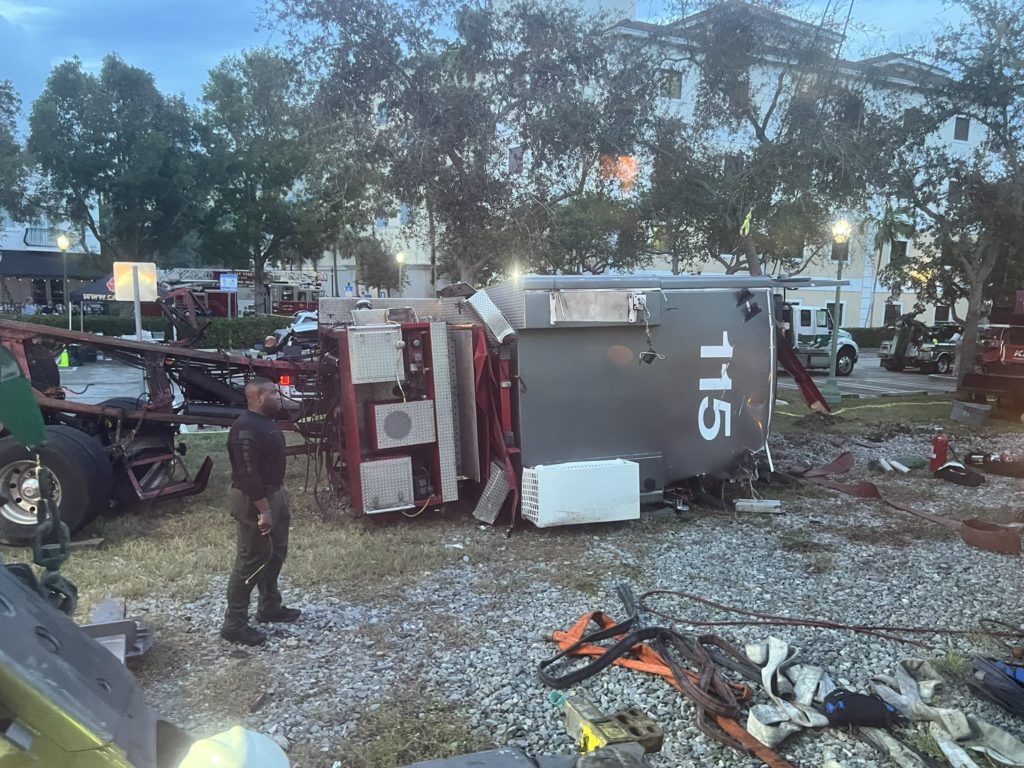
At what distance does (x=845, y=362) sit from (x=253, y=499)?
2493 cm

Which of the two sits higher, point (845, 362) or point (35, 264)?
point (35, 264)

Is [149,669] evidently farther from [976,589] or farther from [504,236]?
[504,236]

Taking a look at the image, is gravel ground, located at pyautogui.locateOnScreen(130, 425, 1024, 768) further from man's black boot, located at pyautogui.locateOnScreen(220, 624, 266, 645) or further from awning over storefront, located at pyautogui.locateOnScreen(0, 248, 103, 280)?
awning over storefront, located at pyautogui.locateOnScreen(0, 248, 103, 280)

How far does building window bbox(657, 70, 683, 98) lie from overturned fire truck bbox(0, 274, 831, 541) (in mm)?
6256

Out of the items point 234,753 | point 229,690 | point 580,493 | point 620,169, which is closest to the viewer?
point 234,753

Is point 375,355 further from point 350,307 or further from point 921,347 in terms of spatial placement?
point 921,347

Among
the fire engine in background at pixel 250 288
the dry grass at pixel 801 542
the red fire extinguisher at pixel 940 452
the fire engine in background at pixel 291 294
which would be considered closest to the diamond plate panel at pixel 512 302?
the dry grass at pixel 801 542

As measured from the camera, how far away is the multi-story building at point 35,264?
47.1m

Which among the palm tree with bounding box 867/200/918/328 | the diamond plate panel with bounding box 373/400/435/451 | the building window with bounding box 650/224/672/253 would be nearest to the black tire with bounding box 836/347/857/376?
the palm tree with bounding box 867/200/918/328

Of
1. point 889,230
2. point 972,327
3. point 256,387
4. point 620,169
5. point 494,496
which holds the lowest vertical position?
point 494,496

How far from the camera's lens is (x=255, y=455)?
175 inches

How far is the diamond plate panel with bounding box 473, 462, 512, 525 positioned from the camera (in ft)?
22.8

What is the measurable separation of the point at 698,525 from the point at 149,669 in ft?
16.3

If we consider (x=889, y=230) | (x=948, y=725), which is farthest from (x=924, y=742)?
(x=889, y=230)
